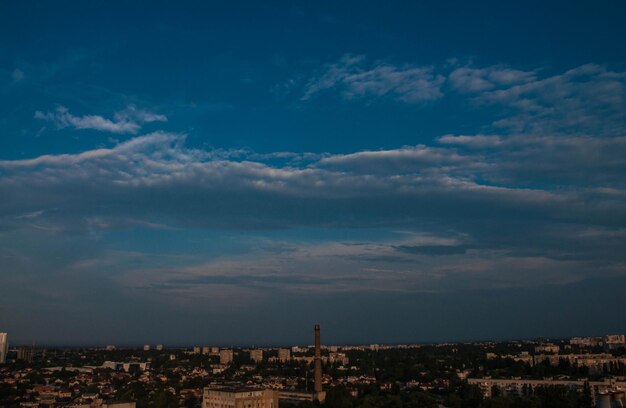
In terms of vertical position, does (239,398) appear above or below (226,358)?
below

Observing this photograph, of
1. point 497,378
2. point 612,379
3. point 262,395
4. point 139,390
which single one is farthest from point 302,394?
point 612,379

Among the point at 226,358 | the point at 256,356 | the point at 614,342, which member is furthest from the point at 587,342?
the point at 226,358

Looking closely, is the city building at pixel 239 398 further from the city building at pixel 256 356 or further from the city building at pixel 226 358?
the city building at pixel 256 356

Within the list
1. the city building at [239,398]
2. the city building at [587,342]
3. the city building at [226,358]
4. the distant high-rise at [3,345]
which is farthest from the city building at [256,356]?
the city building at [587,342]

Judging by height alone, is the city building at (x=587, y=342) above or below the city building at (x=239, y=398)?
above

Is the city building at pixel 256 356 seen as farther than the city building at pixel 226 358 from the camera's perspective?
Yes

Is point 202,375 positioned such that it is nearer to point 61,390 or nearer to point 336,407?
point 61,390

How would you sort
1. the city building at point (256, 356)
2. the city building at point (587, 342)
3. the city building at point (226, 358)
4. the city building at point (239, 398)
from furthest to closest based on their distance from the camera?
the city building at point (587, 342)
the city building at point (256, 356)
the city building at point (226, 358)
the city building at point (239, 398)

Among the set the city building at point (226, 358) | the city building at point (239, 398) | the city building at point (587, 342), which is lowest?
the city building at point (239, 398)

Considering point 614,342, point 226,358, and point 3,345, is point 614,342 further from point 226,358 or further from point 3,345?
point 3,345

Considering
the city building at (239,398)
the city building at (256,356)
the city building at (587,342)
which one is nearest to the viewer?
the city building at (239,398)
